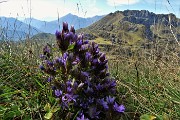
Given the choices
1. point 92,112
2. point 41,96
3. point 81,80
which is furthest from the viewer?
point 41,96

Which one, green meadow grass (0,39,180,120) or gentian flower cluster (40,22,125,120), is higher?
gentian flower cluster (40,22,125,120)

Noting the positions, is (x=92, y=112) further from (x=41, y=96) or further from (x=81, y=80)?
(x=41, y=96)

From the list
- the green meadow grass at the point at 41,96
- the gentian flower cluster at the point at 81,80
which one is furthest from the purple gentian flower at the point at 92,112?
the green meadow grass at the point at 41,96

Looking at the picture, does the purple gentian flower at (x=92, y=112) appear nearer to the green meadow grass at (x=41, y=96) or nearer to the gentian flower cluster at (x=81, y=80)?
the gentian flower cluster at (x=81, y=80)

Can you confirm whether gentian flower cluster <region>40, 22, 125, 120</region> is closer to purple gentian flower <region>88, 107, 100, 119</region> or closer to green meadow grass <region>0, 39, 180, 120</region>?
purple gentian flower <region>88, 107, 100, 119</region>

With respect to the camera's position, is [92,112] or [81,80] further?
[81,80]

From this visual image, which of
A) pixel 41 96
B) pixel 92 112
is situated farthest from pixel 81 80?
pixel 41 96

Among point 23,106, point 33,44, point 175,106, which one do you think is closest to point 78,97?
point 23,106

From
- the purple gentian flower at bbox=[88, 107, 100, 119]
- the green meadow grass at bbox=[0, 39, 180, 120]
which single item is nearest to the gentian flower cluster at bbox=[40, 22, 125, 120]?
the purple gentian flower at bbox=[88, 107, 100, 119]
